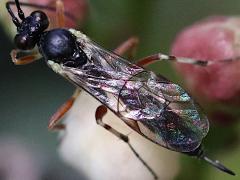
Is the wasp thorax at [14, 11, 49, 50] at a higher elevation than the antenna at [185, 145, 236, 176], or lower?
higher

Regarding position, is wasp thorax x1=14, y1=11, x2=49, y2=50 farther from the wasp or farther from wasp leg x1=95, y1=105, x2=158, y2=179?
wasp leg x1=95, y1=105, x2=158, y2=179

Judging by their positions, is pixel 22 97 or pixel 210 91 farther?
pixel 22 97

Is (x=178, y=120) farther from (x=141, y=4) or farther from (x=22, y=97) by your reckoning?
(x=22, y=97)

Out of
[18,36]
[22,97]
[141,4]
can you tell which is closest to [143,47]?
[141,4]

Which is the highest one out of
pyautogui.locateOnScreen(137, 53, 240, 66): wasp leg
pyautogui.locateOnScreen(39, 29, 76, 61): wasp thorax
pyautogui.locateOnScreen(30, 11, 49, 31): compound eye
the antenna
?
pyautogui.locateOnScreen(30, 11, 49, 31): compound eye

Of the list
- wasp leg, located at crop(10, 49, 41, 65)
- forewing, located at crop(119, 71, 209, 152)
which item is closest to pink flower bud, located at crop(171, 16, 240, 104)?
forewing, located at crop(119, 71, 209, 152)

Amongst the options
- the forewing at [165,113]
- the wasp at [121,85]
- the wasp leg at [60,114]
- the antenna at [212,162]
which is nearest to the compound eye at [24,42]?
the wasp at [121,85]
